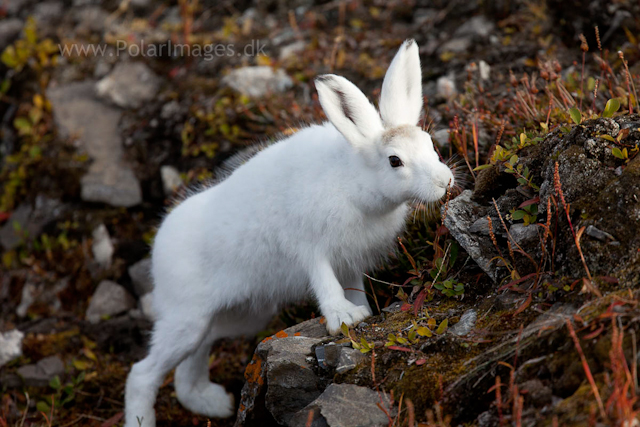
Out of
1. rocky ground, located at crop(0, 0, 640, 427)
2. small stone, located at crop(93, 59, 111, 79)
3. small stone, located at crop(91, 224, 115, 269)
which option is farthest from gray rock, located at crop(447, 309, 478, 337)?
small stone, located at crop(93, 59, 111, 79)

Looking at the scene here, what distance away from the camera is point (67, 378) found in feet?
22.1

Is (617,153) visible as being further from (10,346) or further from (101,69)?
(101,69)

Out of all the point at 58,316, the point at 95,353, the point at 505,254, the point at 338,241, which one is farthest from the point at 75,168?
the point at 505,254

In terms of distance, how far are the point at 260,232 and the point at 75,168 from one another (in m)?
4.39

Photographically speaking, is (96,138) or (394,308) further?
(96,138)

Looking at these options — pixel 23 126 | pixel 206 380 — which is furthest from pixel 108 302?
pixel 23 126

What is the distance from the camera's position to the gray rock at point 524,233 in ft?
13.2

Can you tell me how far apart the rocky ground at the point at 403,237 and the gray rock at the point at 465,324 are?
0.02 meters

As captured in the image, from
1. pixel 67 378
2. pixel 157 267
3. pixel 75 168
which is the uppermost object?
pixel 75 168

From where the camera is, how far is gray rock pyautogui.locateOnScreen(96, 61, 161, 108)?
30.3 ft

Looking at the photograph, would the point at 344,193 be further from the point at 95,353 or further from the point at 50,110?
the point at 50,110

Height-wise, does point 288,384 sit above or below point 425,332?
below

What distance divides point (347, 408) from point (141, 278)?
183 inches

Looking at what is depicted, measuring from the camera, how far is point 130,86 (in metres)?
9.33
